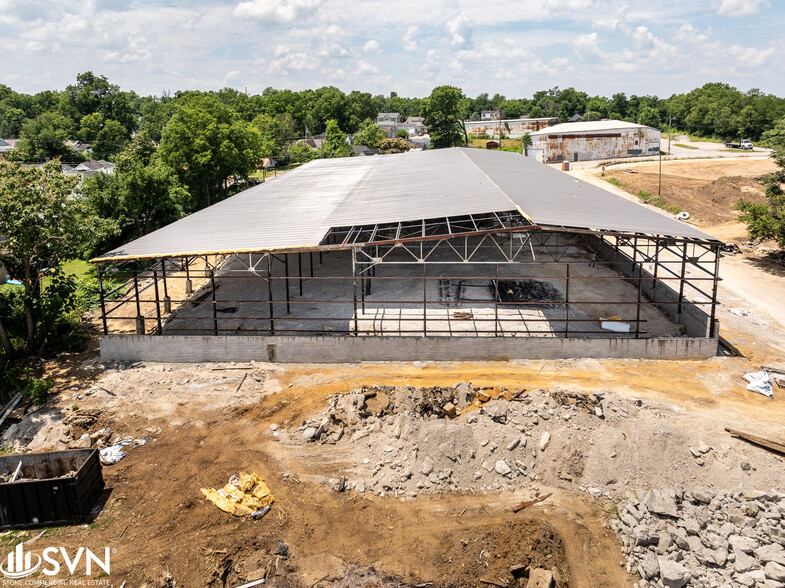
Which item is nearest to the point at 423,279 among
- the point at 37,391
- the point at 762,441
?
the point at 762,441

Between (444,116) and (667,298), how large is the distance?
2885 inches

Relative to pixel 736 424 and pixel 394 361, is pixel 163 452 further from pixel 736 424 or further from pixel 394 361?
pixel 736 424

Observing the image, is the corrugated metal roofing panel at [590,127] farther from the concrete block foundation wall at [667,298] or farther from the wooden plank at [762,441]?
→ the wooden plank at [762,441]

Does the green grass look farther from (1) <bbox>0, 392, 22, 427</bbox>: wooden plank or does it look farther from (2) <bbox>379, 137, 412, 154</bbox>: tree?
(1) <bbox>0, 392, 22, 427</bbox>: wooden plank

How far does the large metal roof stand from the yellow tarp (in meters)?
8.51

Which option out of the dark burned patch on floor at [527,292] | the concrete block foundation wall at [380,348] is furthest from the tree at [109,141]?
the dark burned patch on floor at [527,292]

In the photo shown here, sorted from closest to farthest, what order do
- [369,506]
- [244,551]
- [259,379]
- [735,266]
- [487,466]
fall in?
1. [244,551]
2. [369,506]
3. [487,466]
4. [259,379]
5. [735,266]

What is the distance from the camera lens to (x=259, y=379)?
19.1 m

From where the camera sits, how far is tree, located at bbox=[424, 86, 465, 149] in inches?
3583

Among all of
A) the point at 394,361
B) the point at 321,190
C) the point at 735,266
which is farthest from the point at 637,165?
the point at 394,361

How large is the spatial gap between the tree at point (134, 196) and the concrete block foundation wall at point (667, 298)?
26.5 m

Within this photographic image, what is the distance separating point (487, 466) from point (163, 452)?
8.58 meters

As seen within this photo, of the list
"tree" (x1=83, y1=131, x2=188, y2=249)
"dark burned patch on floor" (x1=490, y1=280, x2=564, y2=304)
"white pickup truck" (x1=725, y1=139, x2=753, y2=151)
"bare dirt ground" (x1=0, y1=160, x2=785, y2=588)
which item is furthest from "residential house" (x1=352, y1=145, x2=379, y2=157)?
"bare dirt ground" (x1=0, y1=160, x2=785, y2=588)

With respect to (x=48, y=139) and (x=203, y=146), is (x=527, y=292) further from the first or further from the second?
(x=48, y=139)
